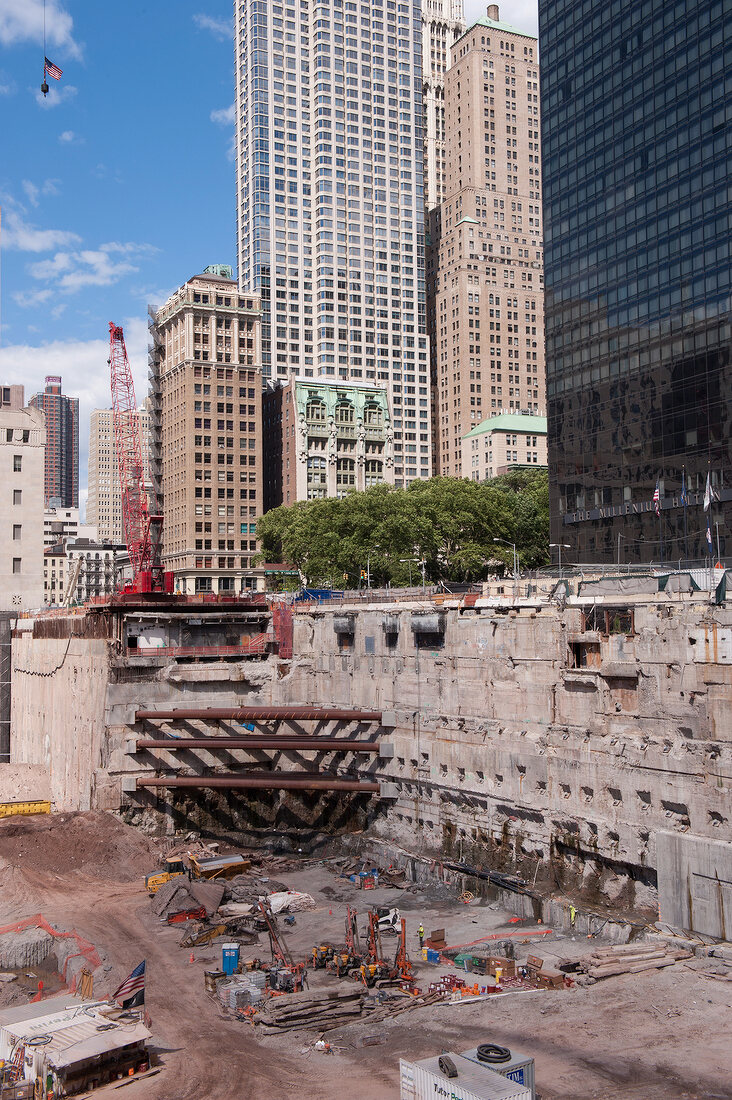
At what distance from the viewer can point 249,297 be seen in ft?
552

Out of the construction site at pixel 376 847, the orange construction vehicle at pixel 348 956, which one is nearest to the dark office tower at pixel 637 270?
the construction site at pixel 376 847

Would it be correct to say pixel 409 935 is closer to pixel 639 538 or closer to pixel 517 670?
pixel 517 670

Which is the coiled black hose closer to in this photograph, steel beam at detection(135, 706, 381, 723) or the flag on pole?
the flag on pole

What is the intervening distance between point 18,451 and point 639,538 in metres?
64.7

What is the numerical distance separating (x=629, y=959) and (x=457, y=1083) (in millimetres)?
14821

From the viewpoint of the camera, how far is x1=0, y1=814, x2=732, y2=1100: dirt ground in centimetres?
2938

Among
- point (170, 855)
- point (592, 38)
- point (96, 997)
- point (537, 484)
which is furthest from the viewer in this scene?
point (537, 484)

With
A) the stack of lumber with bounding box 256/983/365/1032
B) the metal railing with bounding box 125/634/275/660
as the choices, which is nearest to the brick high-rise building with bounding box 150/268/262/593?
the metal railing with bounding box 125/634/275/660

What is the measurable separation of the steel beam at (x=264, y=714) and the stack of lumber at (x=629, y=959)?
78.5ft

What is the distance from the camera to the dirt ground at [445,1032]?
29.4 m

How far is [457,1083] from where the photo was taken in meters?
24.7

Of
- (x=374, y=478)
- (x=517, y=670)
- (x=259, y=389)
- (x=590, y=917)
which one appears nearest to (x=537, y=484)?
(x=374, y=478)

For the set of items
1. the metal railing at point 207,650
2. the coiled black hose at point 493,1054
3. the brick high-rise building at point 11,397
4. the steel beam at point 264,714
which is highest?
the brick high-rise building at point 11,397

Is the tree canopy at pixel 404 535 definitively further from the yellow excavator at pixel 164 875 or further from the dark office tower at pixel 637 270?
the yellow excavator at pixel 164 875
